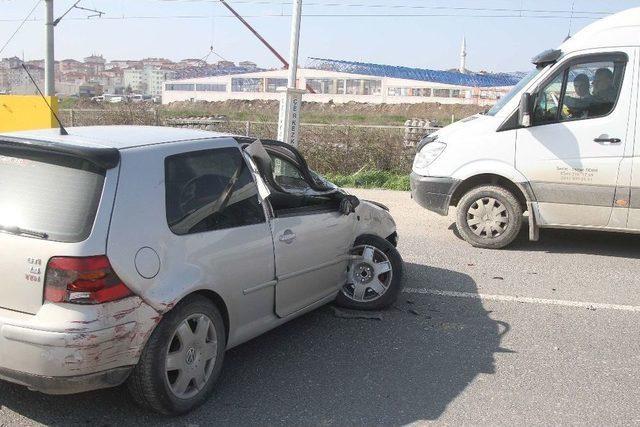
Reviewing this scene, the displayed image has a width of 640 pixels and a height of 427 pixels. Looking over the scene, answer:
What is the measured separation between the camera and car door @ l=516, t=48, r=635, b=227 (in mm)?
7512

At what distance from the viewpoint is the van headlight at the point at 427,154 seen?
8336mm

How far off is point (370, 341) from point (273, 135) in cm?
1162

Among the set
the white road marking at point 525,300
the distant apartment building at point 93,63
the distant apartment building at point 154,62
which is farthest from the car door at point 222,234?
the distant apartment building at point 154,62

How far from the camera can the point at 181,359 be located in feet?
11.9

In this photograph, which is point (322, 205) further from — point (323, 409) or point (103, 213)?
point (103, 213)

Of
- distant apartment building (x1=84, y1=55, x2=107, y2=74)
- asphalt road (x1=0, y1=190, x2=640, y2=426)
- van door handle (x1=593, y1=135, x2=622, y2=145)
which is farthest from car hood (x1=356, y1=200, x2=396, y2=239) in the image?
distant apartment building (x1=84, y1=55, x2=107, y2=74)

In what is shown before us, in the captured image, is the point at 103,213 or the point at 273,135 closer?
the point at 103,213

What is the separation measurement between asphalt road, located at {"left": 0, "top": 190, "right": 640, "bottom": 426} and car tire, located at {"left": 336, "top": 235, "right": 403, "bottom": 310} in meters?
0.15

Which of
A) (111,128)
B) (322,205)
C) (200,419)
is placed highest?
(111,128)

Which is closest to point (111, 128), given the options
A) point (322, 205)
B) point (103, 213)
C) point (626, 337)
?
point (103, 213)

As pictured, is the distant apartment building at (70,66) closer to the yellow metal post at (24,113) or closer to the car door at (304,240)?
the yellow metal post at (24,113)

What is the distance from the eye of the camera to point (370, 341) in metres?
4.98

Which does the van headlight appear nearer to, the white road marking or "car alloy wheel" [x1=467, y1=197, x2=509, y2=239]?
"car alloy wheel" [x1=467, y1=197, x2=509, y2=239]

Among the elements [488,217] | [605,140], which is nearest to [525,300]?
[488,217]
